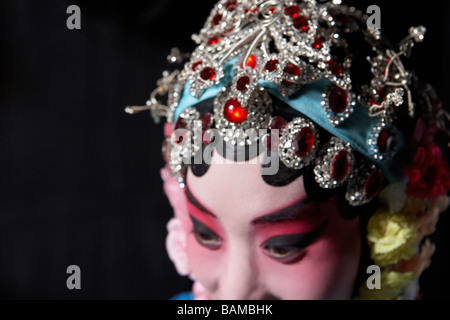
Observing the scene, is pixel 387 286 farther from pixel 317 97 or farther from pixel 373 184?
pixel 317 97

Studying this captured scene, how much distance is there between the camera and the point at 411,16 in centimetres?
161

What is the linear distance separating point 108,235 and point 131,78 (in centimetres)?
62

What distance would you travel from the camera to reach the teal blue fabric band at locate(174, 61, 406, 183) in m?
1.20

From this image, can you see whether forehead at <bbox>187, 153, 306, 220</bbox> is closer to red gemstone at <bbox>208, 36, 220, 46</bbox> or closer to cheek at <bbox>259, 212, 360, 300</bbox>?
cheek at <bbox>259, 212, 360, 300</bbox>

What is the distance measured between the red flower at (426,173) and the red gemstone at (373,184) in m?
0.08

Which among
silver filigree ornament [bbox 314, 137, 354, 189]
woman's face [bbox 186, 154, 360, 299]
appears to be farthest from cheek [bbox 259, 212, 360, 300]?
silver filigree ornament [bbox 314, 137, 354, 189]

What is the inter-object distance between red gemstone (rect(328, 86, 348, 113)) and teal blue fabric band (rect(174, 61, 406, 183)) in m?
0.02

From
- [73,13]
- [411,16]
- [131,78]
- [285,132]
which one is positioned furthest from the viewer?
[131,78]

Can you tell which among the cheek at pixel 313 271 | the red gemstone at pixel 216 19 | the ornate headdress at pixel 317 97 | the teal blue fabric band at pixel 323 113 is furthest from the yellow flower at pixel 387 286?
the red gemstone at pixel 216 19

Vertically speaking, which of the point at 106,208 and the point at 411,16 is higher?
the point at 411,16

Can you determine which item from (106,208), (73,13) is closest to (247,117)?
(73,13)

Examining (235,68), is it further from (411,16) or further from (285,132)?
(411,16)

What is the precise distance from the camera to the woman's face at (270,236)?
119cm

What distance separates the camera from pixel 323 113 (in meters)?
1.20
